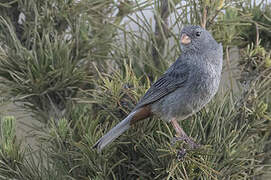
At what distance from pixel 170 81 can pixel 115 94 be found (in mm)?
187

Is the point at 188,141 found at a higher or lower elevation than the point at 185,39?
lower

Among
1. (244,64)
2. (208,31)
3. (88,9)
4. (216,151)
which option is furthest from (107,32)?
(216,151)

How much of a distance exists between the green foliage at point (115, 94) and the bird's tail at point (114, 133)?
0.03 m

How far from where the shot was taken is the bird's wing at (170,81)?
112cm

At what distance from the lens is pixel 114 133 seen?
1.02 meters

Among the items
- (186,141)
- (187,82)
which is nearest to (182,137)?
(186,141)

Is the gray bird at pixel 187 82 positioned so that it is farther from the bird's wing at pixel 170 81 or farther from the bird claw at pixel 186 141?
the bird claw at pixel 186 141

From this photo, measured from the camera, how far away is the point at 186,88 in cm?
119

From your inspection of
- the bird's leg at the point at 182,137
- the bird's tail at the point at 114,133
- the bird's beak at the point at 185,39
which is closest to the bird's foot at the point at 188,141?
the bird's leg at the point at 182,137

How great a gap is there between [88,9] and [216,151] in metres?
0.59

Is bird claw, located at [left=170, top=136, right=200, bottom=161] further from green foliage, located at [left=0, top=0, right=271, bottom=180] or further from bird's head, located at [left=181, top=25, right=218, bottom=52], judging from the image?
bird's head, located at [left=181, top=25, right=218, bottom=52]

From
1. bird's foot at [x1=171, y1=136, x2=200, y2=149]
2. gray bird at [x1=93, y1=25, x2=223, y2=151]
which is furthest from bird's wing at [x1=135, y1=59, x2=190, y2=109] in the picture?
bird's foot at [x1=171, y1=136, x2=200, y2=149]

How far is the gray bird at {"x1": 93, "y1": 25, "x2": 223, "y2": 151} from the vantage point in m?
1.13

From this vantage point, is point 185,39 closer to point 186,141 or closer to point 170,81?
point 170,81
